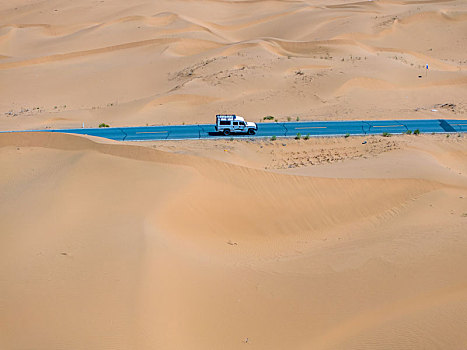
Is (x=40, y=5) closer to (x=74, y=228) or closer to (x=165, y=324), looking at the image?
(x=74, y=228)

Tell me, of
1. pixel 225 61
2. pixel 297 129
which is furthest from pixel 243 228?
pixel 225 61

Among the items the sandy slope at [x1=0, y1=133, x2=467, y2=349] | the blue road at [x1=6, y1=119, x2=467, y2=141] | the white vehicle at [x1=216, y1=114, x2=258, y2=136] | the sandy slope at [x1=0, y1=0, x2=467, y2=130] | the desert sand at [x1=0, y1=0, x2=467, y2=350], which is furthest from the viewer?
the sandy slope at [x1=0, y1=0, x2=467, y2=130]

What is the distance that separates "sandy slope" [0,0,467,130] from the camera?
122 feet

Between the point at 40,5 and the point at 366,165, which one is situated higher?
the point at 40,5

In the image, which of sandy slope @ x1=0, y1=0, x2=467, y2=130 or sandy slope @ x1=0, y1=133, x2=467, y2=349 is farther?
sandy slope @ x1=0, y1=0, x2=467, y2=130

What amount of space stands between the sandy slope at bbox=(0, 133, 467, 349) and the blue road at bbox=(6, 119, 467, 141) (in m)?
6.64

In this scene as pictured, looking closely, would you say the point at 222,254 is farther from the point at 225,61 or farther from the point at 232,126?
the point at 225,61

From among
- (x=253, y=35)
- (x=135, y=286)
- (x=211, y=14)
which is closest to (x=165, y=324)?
(x=135, y=286)

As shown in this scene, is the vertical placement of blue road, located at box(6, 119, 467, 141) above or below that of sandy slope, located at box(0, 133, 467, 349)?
below

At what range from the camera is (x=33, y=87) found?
49.4 metres

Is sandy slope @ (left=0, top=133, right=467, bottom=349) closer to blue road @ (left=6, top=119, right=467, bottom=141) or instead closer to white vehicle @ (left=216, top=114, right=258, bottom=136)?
blue road @ (left=6, top=119, right=467, bottom=141)

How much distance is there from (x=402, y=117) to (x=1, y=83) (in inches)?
1422

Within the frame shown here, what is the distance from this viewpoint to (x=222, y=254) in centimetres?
1606

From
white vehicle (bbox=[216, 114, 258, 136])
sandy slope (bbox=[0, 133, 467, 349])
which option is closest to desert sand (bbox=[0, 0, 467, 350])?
sandy slope (bbox=[0, 133, 467, 349])
